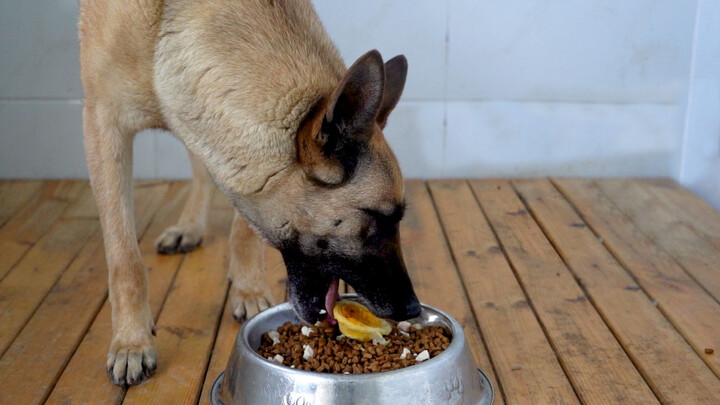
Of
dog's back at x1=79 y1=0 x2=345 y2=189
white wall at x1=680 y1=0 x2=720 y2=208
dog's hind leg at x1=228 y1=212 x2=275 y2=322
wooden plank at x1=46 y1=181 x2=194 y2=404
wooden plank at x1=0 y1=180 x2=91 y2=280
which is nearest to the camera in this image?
dog's back at x1=79 y1=0 x2=345 y2=189

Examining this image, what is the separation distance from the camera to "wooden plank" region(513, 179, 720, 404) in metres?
2.47

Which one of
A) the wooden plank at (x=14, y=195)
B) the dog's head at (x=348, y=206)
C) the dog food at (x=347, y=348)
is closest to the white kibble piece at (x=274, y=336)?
the dog food at (x=347, y=348)

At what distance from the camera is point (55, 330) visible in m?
2.78

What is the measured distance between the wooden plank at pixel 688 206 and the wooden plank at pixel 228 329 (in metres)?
1.77

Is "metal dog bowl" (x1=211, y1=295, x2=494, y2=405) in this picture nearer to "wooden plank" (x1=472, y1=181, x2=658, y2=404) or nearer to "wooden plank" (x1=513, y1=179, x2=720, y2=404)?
"wooden plank" (x1=472, y1=181, x2=658, y2=404)

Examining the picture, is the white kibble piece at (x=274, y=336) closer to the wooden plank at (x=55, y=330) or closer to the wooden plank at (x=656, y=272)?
the wooden plank at (x=55, y=330)

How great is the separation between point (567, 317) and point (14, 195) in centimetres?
265

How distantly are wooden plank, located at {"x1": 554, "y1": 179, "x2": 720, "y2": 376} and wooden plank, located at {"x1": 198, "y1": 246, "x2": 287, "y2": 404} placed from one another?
1.32m

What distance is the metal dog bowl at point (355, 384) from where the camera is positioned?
2.07 m

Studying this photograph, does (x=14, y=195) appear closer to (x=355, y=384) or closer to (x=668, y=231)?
(x=355, y=384)

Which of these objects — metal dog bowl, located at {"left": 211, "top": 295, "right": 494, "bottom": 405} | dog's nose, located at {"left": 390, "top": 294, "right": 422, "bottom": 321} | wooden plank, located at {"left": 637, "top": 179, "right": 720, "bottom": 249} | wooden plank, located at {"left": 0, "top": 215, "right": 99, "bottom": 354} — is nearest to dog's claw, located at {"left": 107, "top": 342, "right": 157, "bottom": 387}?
metal dog bowl, located at {"left": 211, "top": 295, "right": 494, "bottom": 405}

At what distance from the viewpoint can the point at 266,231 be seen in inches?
90.0

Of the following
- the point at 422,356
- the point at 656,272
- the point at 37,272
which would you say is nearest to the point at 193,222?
the point at 37,272

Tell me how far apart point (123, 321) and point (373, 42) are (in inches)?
85.4
